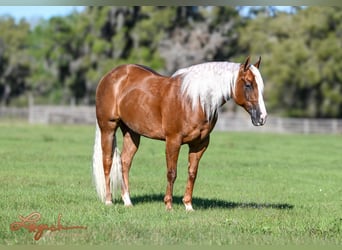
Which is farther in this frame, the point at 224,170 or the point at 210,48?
the point at 210,48

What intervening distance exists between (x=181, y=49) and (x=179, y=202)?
38.3 metres

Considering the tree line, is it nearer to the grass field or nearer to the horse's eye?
the grass field

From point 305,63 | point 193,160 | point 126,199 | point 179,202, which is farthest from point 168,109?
point 305,63

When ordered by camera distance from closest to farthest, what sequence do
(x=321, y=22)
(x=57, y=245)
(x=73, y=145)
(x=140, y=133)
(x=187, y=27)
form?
(x=57, y=245) → (x=140, y=133) → (x=73, y=145) → (x=321, y=22) → (x=187, y=27)

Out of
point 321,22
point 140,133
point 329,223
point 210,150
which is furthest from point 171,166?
point 321,22

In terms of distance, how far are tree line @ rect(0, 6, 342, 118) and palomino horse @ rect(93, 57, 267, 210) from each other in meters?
36.1

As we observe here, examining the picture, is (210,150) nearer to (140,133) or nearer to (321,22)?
(140,133)

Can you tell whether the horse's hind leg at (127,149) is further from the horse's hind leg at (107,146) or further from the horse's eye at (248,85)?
the horse's eye at (248,85)

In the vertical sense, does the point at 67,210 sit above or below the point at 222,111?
above

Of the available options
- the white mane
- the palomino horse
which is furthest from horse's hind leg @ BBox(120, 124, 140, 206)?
the white mane

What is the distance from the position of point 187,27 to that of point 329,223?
42.0 metres

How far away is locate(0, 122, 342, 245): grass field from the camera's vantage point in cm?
787

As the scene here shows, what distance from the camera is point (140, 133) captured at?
9.93 metres

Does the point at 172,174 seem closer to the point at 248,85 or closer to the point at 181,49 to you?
the point at 248,85
